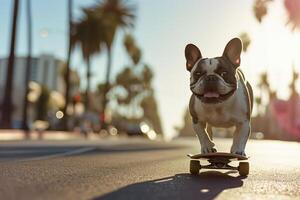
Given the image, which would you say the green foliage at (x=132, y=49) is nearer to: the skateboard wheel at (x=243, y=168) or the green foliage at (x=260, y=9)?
the green foliage at (x=260, y=9)

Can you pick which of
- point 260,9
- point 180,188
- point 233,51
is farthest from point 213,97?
point 260,9

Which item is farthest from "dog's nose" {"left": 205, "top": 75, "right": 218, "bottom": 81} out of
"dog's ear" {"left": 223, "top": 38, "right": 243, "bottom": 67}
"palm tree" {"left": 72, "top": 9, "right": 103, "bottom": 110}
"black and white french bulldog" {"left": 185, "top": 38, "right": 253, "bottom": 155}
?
→ "palm tree" {"left": 72, "top": 9, "right": 103, "bottom": 110}

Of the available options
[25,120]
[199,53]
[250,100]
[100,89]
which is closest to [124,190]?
[199,53]

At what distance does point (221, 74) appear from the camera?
736 centimetres

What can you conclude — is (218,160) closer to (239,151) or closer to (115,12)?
(239,151)

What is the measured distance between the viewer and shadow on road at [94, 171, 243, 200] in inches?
217

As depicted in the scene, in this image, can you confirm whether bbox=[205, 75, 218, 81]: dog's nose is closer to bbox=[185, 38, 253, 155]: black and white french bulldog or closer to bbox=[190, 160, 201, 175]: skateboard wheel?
bbox=[185, 38, 253, 155]: black and white french bulldog

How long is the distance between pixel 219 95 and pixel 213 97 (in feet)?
0.26

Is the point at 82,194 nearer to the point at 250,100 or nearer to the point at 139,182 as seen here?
the point at 139,182

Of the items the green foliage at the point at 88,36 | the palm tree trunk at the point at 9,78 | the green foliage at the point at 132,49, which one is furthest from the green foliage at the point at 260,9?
the green foliage at the point at 132,49

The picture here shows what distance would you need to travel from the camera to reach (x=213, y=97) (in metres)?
7.32

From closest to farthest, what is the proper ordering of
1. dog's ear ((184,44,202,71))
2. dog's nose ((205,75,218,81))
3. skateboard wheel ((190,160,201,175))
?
dog's nose ((205,75,218,81)), dog's ear ((184,44,202,71)), skateboard wheel ((190,160,201,175))

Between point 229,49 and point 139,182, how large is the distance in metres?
2.03

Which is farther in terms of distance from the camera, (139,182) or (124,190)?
(139,182)
